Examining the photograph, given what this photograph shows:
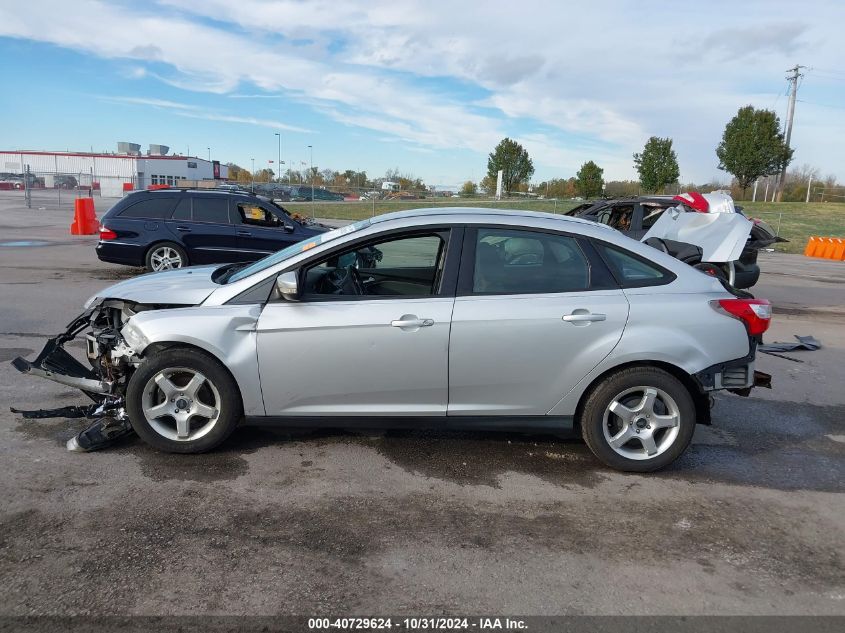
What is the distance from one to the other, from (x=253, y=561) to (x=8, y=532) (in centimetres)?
131

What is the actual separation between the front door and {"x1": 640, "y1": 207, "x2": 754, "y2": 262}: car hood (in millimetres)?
3214

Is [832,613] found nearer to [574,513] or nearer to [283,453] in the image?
[574,513]

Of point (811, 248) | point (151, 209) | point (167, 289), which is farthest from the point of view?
point (811, 248)

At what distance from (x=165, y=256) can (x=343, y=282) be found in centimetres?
851

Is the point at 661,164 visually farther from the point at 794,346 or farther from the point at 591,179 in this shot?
the point at 794,346

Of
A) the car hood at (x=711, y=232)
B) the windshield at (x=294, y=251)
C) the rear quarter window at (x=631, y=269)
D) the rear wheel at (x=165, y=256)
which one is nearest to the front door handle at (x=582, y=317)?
the rear quarter window at (x=631, y=269)

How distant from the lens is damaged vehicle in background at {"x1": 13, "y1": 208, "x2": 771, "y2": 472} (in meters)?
4.02

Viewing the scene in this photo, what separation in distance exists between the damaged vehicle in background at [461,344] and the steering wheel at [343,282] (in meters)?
0.01

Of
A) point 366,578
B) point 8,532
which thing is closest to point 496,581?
point 366,578

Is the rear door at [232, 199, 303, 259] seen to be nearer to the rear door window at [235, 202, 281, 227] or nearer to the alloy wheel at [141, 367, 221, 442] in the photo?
the rear door window at [235, 202, 281, 227]

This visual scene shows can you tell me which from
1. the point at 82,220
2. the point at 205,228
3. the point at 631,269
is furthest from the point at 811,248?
the point at 82,220

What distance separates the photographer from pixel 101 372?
4.49 metres

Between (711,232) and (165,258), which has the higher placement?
(711,232)

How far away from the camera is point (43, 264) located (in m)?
12.8
